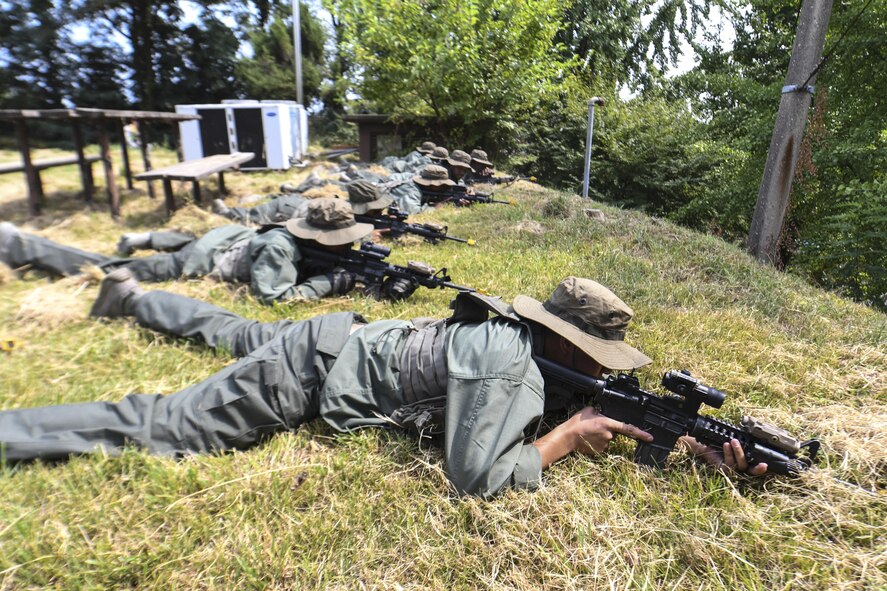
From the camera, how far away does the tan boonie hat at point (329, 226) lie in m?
4.67

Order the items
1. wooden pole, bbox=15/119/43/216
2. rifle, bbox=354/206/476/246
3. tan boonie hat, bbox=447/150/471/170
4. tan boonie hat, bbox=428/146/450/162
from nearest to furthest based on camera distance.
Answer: rifle, bbox=354/206/476/246 < wooden pole, bbox=15/119/43/216 < tan boonie hat, bbox=447/150/471/170 < tan boonie hat, bbox=428/146/450/162

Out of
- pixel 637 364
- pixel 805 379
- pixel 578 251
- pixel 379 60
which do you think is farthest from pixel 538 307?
pixel 379 60

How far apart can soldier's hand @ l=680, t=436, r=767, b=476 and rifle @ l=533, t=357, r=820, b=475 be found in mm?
28

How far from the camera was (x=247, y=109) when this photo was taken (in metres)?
14.8

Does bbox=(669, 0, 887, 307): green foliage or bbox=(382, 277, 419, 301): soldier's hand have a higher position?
bbox=(669, 0, 887, 307): green foliage

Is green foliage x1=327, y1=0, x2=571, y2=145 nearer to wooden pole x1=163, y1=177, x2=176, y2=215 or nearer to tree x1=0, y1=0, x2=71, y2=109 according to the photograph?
wooden pole x1=163, y1=177, x2=176, y2=215

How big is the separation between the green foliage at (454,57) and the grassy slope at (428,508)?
1427 centimetres

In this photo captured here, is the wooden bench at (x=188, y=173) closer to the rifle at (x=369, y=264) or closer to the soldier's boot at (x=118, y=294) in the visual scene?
the rifle at (x=369, y=264)

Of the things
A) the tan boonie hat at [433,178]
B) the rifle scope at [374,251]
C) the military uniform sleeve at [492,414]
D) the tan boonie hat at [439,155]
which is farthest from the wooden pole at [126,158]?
the military uniform sleeve at [492,414]

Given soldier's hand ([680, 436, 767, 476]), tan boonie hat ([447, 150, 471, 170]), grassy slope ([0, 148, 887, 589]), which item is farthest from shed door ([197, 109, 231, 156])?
soldier's hand ([680, 436, 767, 476])

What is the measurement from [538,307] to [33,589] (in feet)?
8.02

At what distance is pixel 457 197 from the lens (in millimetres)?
10344

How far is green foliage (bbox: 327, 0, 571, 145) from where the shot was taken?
15375 millimetres

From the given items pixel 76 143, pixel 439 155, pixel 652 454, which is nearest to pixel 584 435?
pixel 652 454
